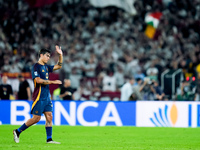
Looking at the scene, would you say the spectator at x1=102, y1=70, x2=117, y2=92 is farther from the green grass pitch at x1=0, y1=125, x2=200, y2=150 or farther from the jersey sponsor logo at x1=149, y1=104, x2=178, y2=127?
the green grass pitch at x1=0, y1=125, x2=200, y2=150

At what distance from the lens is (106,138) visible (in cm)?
1165

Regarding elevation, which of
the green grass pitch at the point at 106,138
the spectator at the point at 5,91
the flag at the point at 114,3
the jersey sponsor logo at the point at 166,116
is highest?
the flag at the point at 114,3

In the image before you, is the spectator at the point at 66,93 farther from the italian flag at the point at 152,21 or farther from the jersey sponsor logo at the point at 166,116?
the italian flag at the point at 152,21

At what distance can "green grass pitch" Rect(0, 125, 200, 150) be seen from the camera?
984 cm

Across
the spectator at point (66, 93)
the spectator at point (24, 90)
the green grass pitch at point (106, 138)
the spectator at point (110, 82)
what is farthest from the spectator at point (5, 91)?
the spectator at point (110, 82)

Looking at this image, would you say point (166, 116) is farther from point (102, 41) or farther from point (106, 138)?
point (102, 41)

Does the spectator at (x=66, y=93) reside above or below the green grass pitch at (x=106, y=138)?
above

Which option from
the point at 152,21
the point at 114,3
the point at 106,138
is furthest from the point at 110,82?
the point at 106,138

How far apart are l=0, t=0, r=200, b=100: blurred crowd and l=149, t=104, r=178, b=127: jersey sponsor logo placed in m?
2.29

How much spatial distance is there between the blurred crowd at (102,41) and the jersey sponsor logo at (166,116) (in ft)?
7.51

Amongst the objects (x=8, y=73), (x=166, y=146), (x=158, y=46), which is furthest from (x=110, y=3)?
(x=166, y=146)

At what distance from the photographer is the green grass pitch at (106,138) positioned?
984 cm

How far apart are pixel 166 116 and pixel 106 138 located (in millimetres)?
3875

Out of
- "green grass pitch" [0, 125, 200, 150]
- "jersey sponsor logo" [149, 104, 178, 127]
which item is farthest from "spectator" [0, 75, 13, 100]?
"jersey sponsor logo" [149, 104, 178, 127]
